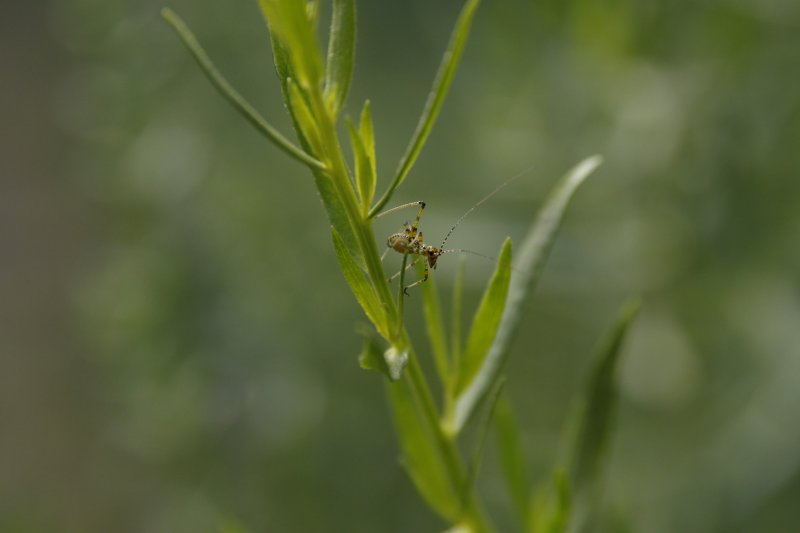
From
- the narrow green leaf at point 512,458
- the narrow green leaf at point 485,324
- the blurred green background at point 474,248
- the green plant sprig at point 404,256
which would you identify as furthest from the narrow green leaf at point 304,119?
the blurred green background at point 474,248

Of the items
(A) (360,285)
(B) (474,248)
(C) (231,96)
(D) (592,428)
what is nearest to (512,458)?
(D) (592,428)

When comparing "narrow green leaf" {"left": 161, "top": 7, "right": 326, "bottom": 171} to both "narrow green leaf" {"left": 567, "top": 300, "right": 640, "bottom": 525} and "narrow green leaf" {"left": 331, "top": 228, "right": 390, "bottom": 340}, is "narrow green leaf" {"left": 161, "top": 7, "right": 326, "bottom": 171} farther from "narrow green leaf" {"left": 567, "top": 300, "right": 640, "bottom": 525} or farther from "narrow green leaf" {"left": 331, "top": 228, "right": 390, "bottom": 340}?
"narrow green leaf" {"left": 567, "top": 300, "right": 640, "bottom": 525}

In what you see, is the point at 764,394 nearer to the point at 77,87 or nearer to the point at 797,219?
the point at 797,219

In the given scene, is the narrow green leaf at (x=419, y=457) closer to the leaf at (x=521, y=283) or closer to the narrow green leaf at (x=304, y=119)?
the leaf at (x=521, y=283)

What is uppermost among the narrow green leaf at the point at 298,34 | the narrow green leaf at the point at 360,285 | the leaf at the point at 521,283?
the narrow green leaf at the point at 298,34

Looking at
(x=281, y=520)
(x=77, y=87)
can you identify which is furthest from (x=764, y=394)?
(x=77, y=87)
